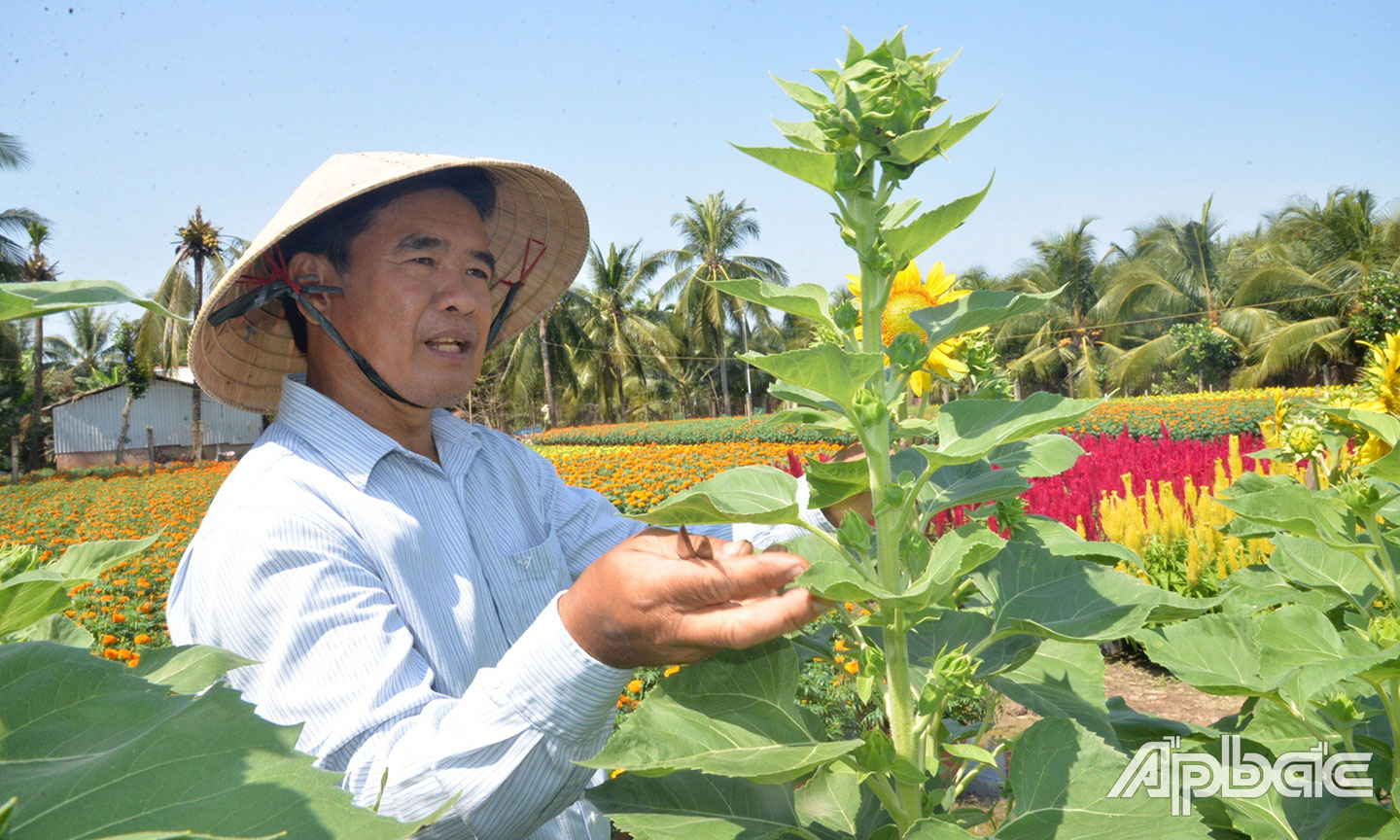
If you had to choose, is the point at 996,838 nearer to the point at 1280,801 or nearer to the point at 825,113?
the point at 1280,801

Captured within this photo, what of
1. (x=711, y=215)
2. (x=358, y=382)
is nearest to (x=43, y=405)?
(x=711, y=215)

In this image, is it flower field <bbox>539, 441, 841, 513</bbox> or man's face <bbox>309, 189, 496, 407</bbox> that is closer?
man's face <bbox>309, 189, 496, 407</bbox>

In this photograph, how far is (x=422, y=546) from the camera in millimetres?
1740

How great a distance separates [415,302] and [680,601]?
1.17 meters

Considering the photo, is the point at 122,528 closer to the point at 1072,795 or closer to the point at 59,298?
the point at 1072,795

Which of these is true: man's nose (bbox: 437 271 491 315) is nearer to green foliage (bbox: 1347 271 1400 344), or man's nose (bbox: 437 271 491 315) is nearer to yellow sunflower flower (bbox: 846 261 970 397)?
yellow sunflower flower (bbox: 846 261 970 397)

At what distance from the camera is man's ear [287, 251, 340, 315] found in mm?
2033

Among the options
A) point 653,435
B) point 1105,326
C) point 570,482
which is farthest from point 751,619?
point 1105,326

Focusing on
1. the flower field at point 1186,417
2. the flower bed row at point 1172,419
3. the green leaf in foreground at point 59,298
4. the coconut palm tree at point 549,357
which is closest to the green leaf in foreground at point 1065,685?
the green leaf in foreground at point 59,298

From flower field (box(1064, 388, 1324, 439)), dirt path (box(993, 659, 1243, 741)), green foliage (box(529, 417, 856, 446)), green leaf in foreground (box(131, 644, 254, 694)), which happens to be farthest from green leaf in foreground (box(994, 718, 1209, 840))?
green foliage (box(529, 417, 856, 446))

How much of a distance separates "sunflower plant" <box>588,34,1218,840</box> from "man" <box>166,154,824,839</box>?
9cm

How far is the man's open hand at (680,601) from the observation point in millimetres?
931

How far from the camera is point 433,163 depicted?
195 cm

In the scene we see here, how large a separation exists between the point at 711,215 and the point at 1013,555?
3849 centimetres
